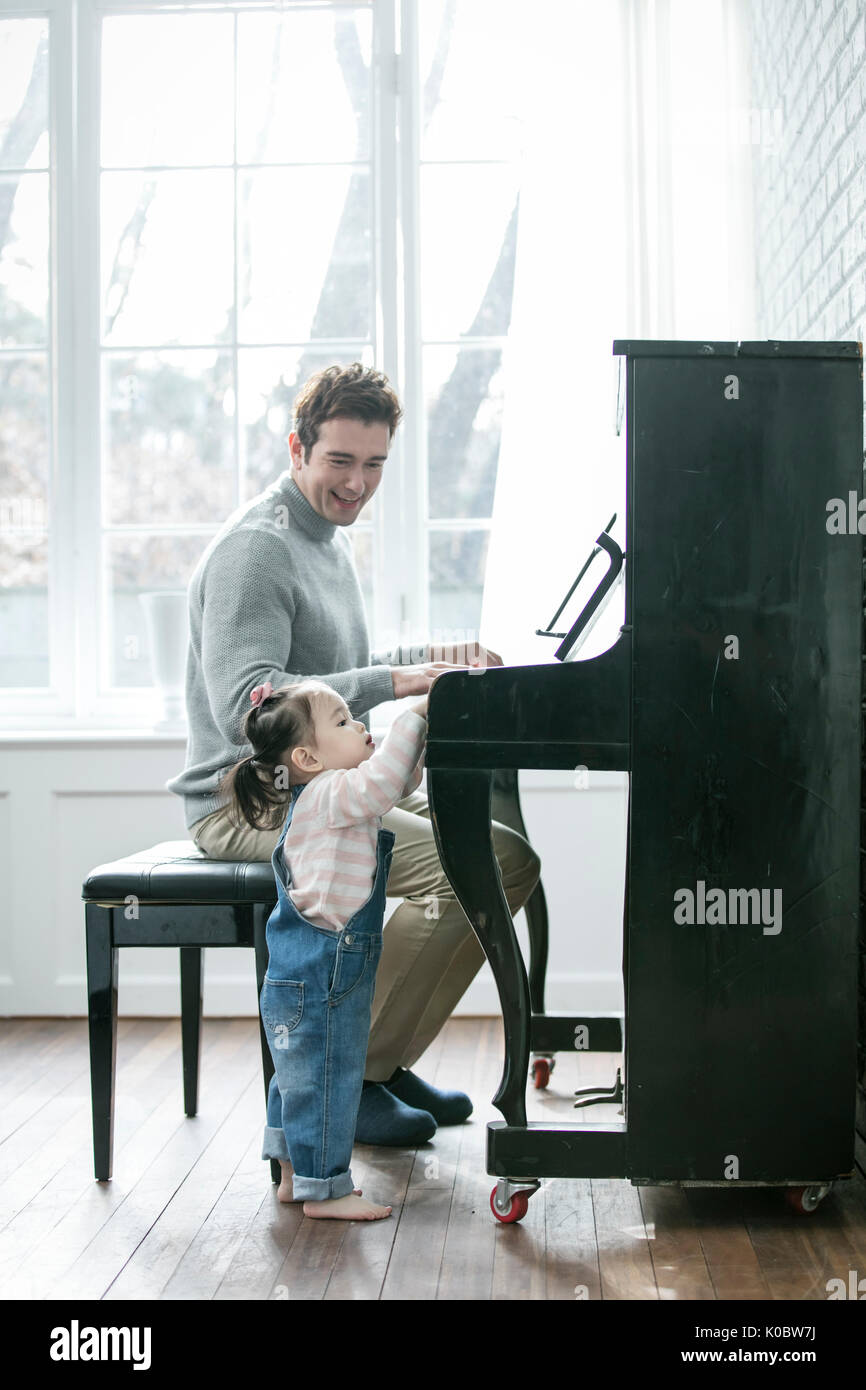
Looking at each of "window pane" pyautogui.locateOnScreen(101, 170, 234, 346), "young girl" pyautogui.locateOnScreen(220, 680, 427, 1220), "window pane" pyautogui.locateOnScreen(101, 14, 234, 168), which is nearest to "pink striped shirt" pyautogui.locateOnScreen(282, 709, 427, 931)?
"young girl" pyautogui.locateOnScreen(220, 680, 427, 1220)

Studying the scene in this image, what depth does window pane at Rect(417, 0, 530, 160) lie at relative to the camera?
3439 mm

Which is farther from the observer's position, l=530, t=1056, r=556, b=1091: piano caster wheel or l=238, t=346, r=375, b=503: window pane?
l=238, t=346, r=375, b=503: window pane

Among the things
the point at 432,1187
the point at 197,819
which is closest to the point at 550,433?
the point at 197,819

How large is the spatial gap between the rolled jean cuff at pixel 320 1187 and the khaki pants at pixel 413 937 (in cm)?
31

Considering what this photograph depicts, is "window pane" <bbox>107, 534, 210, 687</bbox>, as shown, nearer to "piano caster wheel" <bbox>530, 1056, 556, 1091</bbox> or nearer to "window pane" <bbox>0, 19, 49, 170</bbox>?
Answer: "window pane" <bbox>0, 19, 49, 170</bbox>

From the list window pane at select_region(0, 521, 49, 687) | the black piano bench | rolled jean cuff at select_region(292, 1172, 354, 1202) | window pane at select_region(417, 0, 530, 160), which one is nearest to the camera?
rolled jean cuff at select_region(292, 1172, 354, 1202)

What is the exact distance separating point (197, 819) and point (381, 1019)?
501 millimetres

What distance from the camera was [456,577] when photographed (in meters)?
3.48

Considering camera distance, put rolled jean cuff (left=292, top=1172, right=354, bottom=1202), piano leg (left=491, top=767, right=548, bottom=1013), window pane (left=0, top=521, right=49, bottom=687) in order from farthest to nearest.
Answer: window pane (left=0, top=521, right=49, bottom=687) < piano leg (left=491, top=767, right=548, bottom=1013) < rolled jean cuff (left=292, top=1172, right=354, bottom=1202)

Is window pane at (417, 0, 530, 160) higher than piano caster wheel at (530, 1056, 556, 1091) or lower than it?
higher

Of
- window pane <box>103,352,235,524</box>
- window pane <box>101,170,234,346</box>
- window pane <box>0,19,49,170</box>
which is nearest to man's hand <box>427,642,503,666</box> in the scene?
window pane <box>103,352,235,524</box>

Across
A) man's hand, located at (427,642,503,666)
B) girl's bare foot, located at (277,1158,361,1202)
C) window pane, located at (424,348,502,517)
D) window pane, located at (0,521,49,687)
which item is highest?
window pane, located at (424,348,502,517)

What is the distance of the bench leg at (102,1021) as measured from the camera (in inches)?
85.0

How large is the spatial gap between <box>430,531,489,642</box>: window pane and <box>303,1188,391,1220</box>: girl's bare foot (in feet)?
5.83
